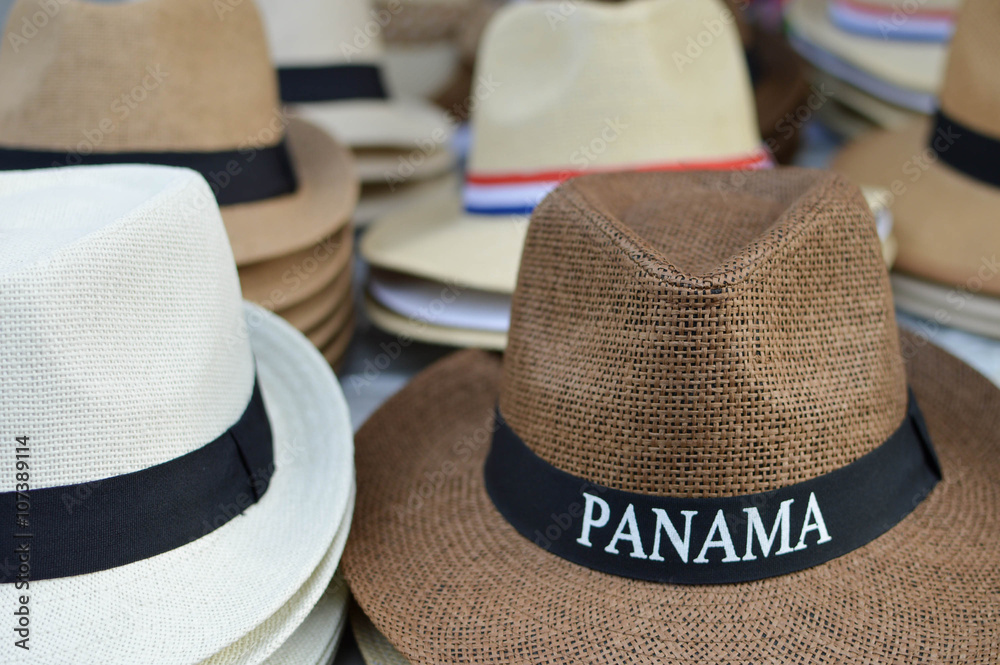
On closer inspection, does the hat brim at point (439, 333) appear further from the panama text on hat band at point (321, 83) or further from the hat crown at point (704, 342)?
the panama text on hat band at point (321, 83)

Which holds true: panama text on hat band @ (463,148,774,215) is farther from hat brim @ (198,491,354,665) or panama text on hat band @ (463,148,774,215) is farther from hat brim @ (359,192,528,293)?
hat brim @ (198,491,354,665)

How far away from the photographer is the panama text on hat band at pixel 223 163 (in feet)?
4.53

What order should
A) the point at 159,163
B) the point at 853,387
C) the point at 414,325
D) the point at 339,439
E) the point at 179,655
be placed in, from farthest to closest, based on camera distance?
the point at 414,325 < the point at 159,163 < the point at 339,439 < the point at 853,387 < the point at 179,655

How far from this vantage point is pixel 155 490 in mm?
971

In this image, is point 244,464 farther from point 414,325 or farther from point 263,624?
point 414,325

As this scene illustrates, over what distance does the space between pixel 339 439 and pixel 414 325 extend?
1.69 feet

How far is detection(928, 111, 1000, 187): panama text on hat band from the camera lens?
1651mm

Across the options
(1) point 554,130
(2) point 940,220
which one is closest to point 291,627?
(1) point 554,130

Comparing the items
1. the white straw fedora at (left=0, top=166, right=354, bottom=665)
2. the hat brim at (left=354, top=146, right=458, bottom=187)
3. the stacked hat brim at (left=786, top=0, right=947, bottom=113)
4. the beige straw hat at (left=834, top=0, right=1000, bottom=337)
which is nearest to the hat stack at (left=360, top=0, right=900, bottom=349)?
the beige straw hat at (left=834, top=0, right=1000, bottom=337)

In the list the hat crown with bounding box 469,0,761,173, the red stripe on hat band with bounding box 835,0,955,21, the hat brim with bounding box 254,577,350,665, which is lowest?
the hat brim with bounding box 254,577,350,665

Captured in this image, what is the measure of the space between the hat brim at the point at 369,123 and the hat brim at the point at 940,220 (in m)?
1.03

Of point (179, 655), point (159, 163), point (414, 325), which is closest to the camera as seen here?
point (179, 655)

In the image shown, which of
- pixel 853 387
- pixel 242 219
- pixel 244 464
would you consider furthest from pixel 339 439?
pixel 853 387

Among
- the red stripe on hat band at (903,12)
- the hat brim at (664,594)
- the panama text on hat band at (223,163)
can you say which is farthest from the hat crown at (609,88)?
the red stripe on hat band at (903,12)
